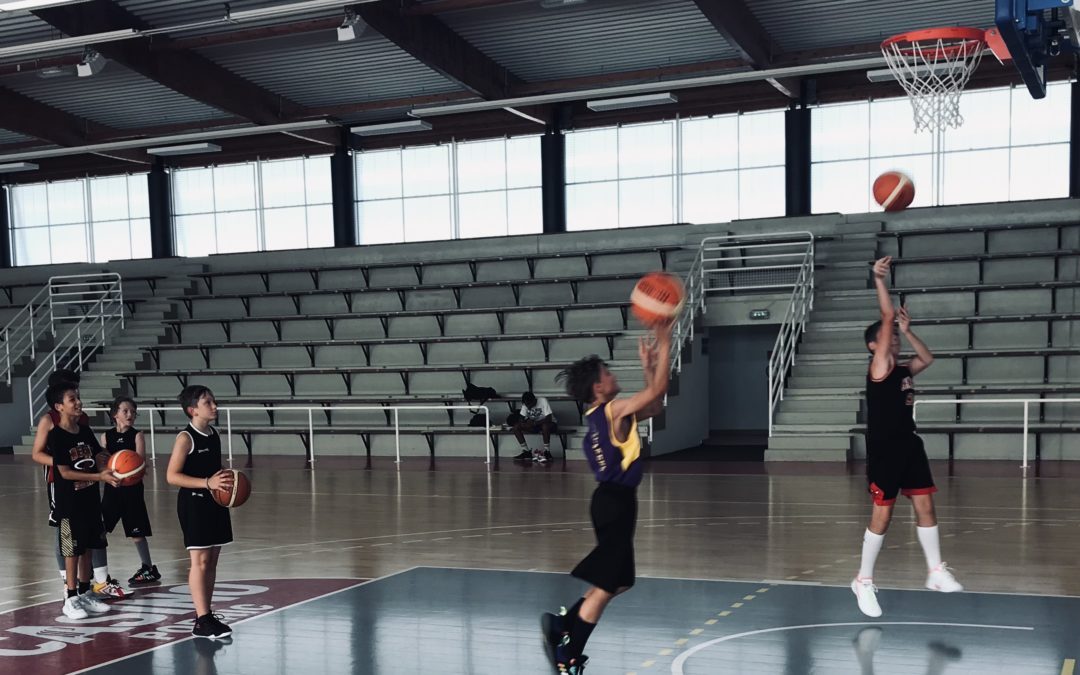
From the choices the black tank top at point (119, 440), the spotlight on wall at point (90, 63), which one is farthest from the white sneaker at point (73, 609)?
the spotlight on wall at point (90, 63)

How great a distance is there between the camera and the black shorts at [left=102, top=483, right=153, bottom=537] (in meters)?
7.05

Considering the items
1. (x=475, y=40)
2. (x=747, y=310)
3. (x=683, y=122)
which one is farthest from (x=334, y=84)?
(x=747, y=310)

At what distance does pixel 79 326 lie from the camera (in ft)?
59.9

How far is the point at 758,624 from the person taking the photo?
5602 millimetres

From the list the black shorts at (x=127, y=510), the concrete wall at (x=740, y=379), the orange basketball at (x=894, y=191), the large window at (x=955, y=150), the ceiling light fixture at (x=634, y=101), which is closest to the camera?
the orange basketball at (x=894, y=191)

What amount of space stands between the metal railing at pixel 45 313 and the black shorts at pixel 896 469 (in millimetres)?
15439

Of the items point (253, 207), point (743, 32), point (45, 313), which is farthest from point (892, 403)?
point (45, 313)

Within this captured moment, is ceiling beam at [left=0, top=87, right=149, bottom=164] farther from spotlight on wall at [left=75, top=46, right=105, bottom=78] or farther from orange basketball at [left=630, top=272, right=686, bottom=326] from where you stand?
orange basketball at [left=630, top=272, right=686, bottom=326]

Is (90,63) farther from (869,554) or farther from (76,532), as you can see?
(869,554)

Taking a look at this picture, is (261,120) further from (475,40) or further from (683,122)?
(683,122)

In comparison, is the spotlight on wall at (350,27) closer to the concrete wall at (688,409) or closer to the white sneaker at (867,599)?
the concrete wall at (688,409)

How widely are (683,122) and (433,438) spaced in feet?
22.4

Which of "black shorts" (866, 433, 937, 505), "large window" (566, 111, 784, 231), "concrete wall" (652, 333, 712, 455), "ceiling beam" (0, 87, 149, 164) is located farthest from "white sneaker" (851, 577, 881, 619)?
"ceiling beam" (0, 87, 149, 164)

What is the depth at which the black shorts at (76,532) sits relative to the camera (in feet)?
20.3
